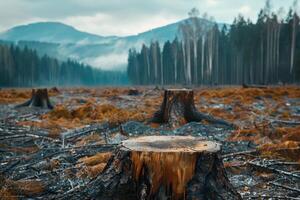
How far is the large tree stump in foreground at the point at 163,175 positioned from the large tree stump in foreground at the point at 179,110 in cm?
669

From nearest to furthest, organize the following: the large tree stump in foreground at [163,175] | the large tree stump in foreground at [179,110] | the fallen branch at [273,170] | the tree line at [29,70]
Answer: the large tree stump in foreground at [163,175] → the fallen branch at [273,170] → the large tree stump in foreground at [179,110] → the tree line at [29,70]

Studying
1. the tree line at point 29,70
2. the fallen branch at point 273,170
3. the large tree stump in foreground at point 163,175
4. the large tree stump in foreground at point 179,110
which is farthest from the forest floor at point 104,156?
the tree line at point 29,70

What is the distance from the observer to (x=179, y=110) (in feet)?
35.4

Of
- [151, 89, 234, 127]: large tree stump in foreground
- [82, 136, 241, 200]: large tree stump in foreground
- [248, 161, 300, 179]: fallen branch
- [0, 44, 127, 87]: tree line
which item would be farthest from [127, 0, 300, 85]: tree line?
[82, 136, 241, 200]: large tree stump in foreground

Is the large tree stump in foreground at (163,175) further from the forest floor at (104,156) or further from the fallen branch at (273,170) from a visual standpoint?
the fallen branch at (273,170)

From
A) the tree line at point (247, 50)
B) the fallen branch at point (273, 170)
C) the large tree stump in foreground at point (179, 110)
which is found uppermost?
the tree line at point (247, 50)

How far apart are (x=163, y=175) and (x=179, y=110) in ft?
23.5

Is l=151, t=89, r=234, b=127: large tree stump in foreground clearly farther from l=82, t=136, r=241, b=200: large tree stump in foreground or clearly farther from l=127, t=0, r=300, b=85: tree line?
l=127, t=0, r=300, b=85: tree line

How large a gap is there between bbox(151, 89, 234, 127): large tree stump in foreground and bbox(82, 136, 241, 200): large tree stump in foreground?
669cm

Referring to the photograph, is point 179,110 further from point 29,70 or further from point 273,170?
point 29,70

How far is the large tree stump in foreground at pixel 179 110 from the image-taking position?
10.7m

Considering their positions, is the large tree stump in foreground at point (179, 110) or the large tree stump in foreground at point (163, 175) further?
the large tree stump in foreground at point (179, 110)

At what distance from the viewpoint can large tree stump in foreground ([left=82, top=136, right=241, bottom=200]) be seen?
3.66 metres

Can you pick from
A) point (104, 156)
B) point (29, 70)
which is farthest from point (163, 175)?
point (29, 70)
